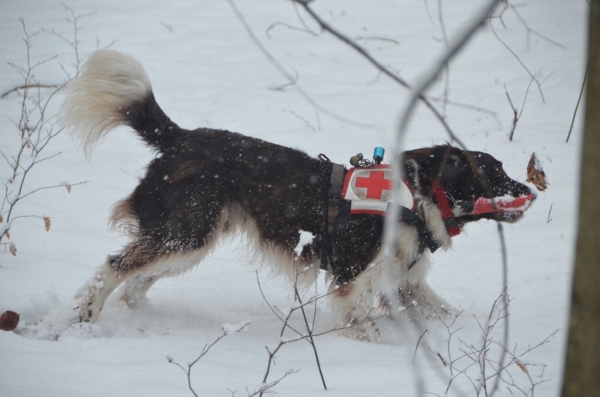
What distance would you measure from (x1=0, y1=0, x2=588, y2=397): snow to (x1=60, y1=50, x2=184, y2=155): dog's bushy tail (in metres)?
0.95

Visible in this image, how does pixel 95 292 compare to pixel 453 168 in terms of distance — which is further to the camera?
pixel 453 168

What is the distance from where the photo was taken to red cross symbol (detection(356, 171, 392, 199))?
312 cm

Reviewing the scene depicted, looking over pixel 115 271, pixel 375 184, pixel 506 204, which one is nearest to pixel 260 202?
pixel 375 184

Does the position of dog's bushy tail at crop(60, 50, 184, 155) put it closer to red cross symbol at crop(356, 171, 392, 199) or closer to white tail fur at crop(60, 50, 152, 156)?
white tail fur at crop(60, 50, 152, 156)

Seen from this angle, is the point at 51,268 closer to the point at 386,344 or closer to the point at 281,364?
the point at 281,364

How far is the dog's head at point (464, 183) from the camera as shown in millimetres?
3291

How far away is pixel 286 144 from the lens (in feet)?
21.2

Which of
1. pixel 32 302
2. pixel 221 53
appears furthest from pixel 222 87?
pixel 32 302

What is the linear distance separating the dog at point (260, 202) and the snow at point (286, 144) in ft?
1.12

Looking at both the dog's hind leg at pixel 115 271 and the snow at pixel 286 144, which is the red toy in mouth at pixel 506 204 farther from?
the dog's hind leg at pixel 115 271

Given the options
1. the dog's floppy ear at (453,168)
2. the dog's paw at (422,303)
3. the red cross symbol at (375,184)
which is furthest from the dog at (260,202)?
the dog's paw at (422,303)

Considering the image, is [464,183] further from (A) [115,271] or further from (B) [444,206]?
(A) [115,271]

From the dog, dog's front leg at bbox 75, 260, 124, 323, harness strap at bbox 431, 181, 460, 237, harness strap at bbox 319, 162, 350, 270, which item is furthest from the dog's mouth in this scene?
dog's front leg at bbox 75, 260, 124, 323

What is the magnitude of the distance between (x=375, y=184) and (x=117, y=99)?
1824 mm
